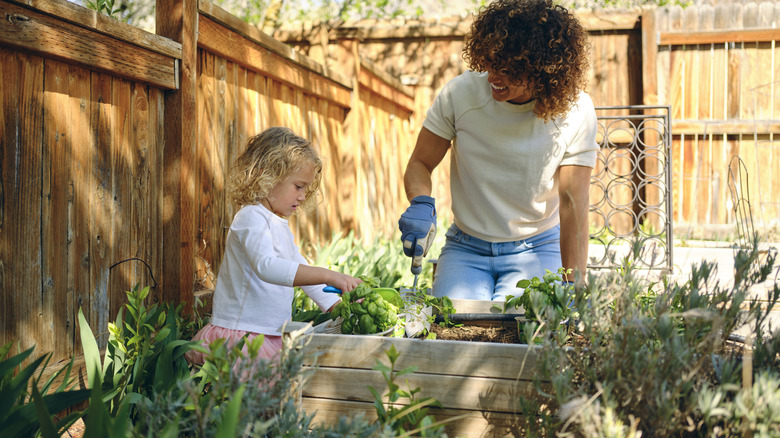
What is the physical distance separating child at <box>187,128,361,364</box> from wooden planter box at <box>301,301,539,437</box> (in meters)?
0.51

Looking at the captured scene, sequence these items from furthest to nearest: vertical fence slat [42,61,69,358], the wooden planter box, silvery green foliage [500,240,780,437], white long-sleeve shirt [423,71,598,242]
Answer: white long-sleeve shirt [423,71,598,242], vertical fence slat [42,61,69,358], the wooden planter box, silvery green foliage [500,240,780,437]

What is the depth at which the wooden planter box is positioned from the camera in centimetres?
136

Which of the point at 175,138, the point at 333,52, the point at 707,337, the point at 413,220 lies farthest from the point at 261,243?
the point at 333,52

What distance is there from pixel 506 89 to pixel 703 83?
18.4 ft

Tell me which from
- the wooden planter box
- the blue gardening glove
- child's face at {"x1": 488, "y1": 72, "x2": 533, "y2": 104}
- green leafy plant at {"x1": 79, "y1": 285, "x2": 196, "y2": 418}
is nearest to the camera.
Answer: the wooden planter box

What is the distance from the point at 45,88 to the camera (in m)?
2.07

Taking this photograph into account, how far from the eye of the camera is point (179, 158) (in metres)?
2.72

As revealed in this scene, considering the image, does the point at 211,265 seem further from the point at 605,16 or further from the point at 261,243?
the point at 605,16

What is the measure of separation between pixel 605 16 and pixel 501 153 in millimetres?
5166

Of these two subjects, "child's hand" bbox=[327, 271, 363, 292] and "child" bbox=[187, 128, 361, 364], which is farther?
"child" bbox=[187, 128, 361, 364]

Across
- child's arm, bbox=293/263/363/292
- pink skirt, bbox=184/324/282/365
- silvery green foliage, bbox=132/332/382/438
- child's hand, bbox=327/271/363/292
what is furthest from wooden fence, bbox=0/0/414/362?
silvery green foliage, bbox=132/332/382/438

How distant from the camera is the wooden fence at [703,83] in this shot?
6.87m

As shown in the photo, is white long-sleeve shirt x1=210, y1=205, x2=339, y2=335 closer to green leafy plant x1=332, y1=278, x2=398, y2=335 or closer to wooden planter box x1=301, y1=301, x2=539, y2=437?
green leafy plant x1=332, y1=278, x2=398, y2=335

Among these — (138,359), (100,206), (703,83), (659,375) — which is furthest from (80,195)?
(703,83)
